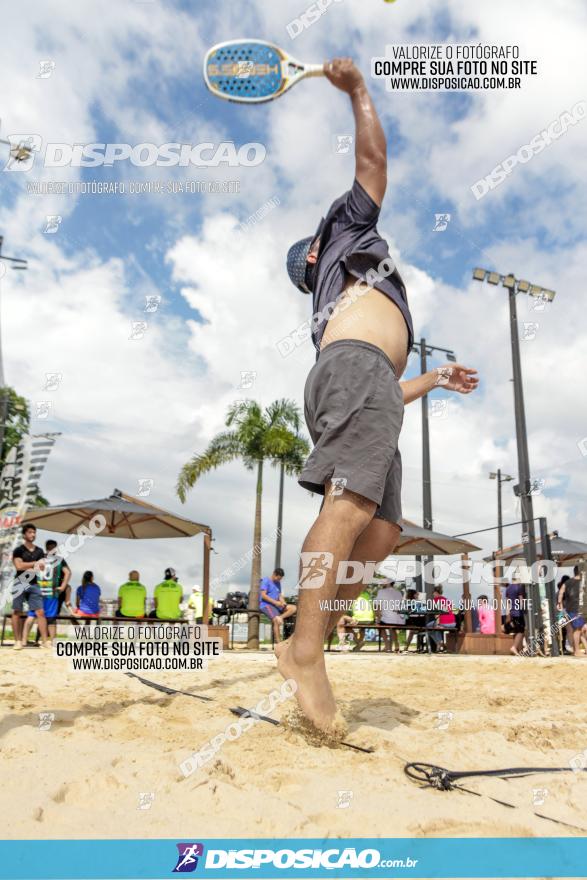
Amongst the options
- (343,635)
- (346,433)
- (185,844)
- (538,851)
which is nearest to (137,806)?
(185,844)

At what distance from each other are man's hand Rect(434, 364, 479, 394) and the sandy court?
143 centimetres

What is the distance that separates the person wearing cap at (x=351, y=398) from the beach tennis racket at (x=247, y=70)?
1.75 ft

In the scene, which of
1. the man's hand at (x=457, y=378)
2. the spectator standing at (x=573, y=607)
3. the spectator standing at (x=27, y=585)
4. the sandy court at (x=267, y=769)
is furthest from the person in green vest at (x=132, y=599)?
the man's hand at (x=457, y=378)

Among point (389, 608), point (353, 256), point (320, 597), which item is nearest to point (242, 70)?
point (353, 256)

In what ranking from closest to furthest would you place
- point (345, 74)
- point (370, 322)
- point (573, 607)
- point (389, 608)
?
1. point (370, 322)
2. point (345, 74)
3. point (573, 607)
4. point (389, 608)

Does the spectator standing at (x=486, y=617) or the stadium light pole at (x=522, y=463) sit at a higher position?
the stadium light pole at (x=522, y=463)

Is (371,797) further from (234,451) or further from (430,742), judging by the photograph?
(234,451)

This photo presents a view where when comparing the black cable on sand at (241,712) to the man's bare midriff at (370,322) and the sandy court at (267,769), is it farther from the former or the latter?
the man's bare midriff at (370,322)

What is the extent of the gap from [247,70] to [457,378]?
6.06 feet

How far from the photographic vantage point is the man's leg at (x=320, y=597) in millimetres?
1918

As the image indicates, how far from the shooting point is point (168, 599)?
10664 mm

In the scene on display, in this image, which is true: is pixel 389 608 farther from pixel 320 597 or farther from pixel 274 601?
pixel 320 597

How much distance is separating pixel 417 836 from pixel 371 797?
0.59ft

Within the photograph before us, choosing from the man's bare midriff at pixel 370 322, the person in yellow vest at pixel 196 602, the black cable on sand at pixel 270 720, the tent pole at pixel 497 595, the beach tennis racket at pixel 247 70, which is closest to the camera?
the black cable on sand at pixel 270 720
